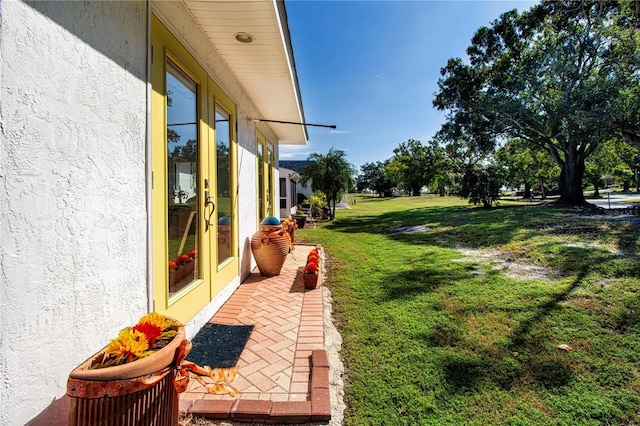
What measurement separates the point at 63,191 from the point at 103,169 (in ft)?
1.16

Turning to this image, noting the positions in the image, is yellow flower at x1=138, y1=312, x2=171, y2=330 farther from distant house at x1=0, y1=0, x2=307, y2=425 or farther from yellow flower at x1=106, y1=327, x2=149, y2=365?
distant house at x1=0, y1=0, x2=307, y2=425

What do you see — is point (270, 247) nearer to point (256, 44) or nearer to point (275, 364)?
point (275, 364)

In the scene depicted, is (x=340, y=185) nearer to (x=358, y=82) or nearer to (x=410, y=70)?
(x=358, y=82)

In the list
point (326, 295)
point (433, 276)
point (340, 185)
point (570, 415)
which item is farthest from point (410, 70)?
point (570, 415)

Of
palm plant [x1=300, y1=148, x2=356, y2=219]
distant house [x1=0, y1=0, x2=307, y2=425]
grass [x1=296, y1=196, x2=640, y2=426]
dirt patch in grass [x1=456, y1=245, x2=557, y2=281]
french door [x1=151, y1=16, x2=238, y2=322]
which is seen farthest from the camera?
palm plant [x1=300, y1=148, x2=356, y2=219]

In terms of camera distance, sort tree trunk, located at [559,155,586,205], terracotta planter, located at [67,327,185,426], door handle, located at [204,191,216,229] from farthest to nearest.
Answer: tree trunk, located at [559,155,586,205], door handle, located at [204,191,216,229], terracotta planter, located at [67,327,185,426]

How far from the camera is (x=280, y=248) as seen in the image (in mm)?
5309

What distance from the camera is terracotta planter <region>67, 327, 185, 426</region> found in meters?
1.20

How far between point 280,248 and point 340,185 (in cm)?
1198

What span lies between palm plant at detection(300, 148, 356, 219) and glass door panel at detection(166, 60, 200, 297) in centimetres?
1344

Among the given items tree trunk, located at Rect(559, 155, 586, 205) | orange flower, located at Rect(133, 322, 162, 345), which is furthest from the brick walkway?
tree trunk, located at Rect(559, 155, 586, 205)

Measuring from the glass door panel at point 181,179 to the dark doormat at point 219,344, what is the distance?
58 centimetres

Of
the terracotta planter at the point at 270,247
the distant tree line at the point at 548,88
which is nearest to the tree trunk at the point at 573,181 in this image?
the distant tree line at the point at 548,88

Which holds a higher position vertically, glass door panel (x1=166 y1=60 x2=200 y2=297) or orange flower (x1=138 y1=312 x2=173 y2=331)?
glass door panel (x1=166 y1=60 x2=200 y2=297)
